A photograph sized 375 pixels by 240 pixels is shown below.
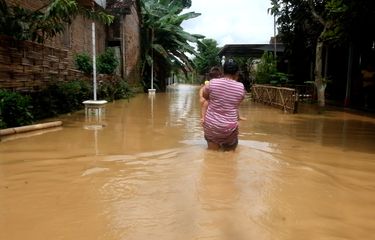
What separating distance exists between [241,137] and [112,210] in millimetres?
5275

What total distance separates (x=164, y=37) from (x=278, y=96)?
51.8 feet

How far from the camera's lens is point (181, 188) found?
16.2 ft

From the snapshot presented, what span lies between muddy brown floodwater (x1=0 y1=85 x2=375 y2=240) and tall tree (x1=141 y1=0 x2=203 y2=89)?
72.6ft

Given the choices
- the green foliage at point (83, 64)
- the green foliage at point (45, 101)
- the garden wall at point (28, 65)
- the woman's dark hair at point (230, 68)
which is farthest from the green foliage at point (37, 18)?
the green foliage at point (83, 64)

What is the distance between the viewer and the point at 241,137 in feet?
29.6

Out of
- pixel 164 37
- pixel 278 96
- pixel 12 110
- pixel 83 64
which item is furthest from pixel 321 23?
pixel 164 37

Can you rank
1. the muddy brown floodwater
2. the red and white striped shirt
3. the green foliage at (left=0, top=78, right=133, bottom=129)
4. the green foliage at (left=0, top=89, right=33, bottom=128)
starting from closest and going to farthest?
1. the muddy brown floodwater
2. the red and white striped shirt
3. the green foliage at (left=0, top=89, right=33, bottom=128)
4. the green foliage at (left=0, top=78, right=133, bottom=129)

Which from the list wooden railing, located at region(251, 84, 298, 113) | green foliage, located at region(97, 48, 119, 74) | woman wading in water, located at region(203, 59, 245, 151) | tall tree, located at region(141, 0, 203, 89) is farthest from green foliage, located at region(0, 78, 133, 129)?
tall tree, located at region(141, 0, 203, 89)

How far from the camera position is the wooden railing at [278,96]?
14.9m

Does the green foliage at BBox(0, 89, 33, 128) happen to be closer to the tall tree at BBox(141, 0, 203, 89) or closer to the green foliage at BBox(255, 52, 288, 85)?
the green foliage at BBox(255, 52, 288, 85)

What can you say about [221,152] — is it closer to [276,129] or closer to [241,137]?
[241,137]

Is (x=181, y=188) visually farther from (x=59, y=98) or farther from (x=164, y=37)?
(x=164, y=37)

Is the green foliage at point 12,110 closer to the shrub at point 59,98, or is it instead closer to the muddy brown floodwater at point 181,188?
the muddy brown floodwater at point 181,188

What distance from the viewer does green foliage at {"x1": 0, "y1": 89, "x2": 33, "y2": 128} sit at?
28.4 feet
